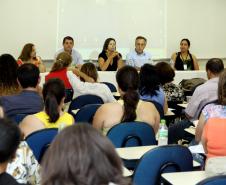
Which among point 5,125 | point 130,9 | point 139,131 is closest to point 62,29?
point 130,9

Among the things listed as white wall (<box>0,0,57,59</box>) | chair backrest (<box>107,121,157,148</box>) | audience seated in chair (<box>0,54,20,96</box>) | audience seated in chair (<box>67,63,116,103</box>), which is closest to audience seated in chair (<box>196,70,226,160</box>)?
chair backrest (<box>107,121,157,148</box>)

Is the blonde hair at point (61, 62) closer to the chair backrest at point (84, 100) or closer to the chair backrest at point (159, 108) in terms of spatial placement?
→ the chair backrest at point (84, 100)

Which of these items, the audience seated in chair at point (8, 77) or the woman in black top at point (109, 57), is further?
the woman in black top at point (109, 57)

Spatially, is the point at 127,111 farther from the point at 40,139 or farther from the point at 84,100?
the point at 84,100

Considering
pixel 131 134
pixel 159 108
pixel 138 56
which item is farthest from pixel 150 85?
pixel 138 56

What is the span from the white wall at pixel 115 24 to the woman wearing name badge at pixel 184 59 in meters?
0.39

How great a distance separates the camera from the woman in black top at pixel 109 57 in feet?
27.3

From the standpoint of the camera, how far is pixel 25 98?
13.4 feet

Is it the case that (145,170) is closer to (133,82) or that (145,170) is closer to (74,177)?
(74,177)

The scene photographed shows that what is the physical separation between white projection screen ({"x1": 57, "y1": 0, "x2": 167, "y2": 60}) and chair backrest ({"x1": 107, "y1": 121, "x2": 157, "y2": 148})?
17.5ft

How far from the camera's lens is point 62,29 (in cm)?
849

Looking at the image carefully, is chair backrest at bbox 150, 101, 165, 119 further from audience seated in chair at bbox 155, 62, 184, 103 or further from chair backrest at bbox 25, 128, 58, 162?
chair backrest at bbox 25, 128, 58, 162

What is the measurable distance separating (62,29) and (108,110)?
4990 millimetres

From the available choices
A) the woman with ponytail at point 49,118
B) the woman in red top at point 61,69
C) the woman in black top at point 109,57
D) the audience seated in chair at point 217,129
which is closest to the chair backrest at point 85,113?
the woman with ponytail at point 49,118
